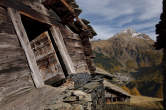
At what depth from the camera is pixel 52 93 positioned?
2.85 metres

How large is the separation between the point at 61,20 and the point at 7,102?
376 centimetres

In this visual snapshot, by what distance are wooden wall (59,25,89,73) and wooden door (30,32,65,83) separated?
0.91 metres

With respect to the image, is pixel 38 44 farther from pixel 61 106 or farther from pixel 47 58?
pixel 61 106

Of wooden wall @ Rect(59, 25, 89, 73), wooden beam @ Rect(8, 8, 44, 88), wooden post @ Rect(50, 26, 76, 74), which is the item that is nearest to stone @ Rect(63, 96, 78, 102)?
wooden beam @ Rect(8, 8, 44, 88)

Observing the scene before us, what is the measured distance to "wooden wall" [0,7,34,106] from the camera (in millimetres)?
2422

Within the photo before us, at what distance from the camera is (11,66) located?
2670mm

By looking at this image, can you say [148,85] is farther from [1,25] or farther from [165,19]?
[1,25]

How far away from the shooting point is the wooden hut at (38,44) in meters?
2.68

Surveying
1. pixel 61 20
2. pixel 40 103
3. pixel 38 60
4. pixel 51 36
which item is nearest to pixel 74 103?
pixel 40 103

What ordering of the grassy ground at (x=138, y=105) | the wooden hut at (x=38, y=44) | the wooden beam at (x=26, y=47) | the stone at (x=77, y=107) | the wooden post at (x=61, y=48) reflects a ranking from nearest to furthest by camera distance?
1. the stone at (x=77, y=107)
2. the wooden hut at (x=38, y=44)
3. the wooden beam at (x=26, y=47)
4. the wooden post at (x=61, y=48)
5. the grassy ground at (x=138, y=105)

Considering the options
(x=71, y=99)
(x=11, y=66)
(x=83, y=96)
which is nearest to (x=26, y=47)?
(x=11, y=66)

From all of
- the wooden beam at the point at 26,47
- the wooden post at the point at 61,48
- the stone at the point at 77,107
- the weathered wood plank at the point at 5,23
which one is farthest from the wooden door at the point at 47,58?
the stone at the point at 77,107

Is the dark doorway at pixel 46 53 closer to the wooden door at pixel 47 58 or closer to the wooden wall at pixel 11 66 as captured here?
the wooden door at pixel 47 58

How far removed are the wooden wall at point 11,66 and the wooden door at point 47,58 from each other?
3.86 ft
